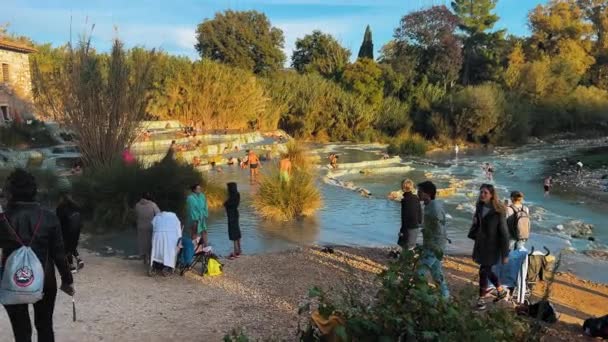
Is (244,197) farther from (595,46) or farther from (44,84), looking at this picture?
(595,46)

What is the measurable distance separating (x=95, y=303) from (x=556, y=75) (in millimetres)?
56500

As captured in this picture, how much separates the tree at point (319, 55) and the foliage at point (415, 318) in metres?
52.2

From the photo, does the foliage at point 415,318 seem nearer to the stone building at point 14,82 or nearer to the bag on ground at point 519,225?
the bag on ground at point 519,225

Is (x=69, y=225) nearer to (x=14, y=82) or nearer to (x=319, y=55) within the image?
(x=14, y=82)

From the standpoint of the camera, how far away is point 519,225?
664cm

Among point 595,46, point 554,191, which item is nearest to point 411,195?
point 554,191

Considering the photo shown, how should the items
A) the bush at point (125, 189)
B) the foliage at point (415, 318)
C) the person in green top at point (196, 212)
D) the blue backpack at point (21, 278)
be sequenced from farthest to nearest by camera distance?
the bush at point (125, 189) < the person in green top at point (196, 212) < the blue backpack at point (21, 278) < the foliage at point (415, 318)

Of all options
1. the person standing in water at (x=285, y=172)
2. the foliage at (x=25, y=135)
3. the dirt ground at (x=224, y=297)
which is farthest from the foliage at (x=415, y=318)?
the foliage at (x=25, y=135)

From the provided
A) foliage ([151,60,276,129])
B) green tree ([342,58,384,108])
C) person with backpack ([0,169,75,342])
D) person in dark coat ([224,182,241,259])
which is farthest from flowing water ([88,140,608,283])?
green tree ([342,58,384,108])

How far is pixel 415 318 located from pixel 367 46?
69.2 metres

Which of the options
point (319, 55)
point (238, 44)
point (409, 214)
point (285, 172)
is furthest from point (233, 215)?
point (319, 55)

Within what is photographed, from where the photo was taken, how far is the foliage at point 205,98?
34.0 m

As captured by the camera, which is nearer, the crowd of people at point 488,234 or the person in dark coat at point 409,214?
the crowd of people at point 488,234

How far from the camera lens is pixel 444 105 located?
1868 inches
